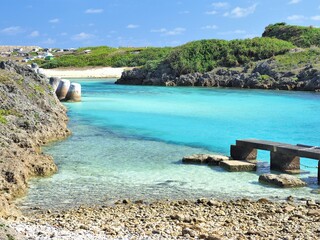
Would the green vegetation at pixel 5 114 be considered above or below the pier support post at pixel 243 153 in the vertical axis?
above

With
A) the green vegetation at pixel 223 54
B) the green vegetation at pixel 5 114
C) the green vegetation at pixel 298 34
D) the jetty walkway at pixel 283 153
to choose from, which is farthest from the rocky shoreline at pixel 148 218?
the green vegetation at pixel 298 34

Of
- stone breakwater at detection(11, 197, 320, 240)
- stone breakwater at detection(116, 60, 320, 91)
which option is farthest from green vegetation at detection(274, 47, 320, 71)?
stone breakwater at detection(11, 197, 320, 240)

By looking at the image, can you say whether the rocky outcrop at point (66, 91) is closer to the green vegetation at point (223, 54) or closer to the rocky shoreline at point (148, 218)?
the rocky shoreline at point (148, 218)

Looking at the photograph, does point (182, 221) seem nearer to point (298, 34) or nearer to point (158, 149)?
point (158, 149)

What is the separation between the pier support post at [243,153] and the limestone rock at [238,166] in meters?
0.88

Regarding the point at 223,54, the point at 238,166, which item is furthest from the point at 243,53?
the point at 238,166

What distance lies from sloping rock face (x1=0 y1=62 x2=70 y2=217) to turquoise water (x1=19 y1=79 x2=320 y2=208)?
419 mm

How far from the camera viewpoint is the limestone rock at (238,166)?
12.7m

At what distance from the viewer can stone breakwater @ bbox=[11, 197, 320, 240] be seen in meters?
7.36

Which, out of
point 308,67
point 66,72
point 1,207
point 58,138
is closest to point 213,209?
point 1,207

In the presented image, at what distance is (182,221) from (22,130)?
324 inches

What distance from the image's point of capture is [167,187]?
432 inches

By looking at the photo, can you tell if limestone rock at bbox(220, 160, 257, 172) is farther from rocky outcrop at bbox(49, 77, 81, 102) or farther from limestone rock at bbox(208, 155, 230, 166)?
rocky outcrop at bbox(49, 77, 81, 102)

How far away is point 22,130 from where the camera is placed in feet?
49.0
